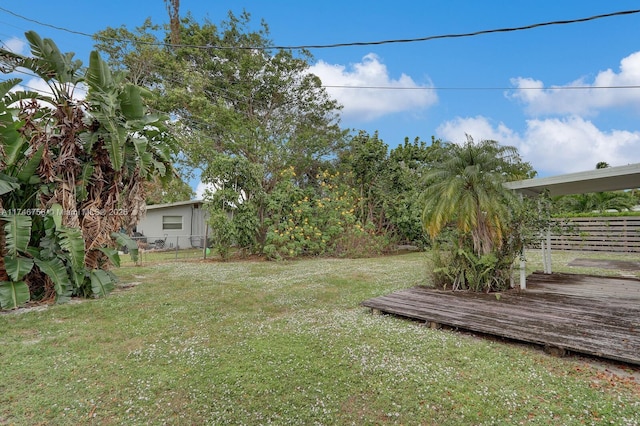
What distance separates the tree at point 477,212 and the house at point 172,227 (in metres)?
14.8

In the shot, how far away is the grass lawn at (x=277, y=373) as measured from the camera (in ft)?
8.06

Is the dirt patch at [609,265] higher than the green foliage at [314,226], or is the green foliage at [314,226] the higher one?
the green foliage at [314,226]

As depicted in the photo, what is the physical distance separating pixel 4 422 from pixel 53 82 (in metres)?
5.99

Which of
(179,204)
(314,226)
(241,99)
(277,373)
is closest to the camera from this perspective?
(277,373)

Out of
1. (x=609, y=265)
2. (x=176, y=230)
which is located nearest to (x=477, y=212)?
(x=609, y=265)

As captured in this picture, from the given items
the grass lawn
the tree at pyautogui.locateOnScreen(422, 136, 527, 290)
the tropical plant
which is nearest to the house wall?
the tropical plant

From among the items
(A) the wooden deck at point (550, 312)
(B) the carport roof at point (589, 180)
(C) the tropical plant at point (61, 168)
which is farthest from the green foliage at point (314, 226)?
(B) the carport roof at point (589, 180)

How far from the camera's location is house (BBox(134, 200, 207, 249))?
59.2ft

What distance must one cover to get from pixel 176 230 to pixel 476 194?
16914 mm

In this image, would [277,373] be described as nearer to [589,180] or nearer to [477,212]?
[477,212]

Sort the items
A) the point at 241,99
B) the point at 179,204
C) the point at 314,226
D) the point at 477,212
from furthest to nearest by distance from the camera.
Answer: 1. the point at 179,204
2. the point at 241,99
3. the point at 314,226
4. the point at 477,212

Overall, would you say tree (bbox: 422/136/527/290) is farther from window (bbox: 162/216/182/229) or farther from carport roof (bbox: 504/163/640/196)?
window (bbox: 162/216/182/229)

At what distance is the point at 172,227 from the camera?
1841 centimetres

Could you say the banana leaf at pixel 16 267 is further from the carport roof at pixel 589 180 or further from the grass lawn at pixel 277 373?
the carport roof at pixel 589 180
